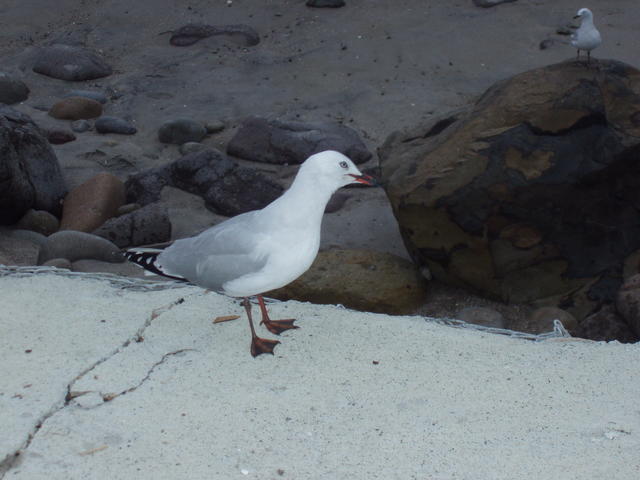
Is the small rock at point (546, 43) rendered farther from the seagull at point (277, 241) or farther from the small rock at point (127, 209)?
the seagull at point (277, 241)

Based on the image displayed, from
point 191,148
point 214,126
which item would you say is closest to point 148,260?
point 191,148

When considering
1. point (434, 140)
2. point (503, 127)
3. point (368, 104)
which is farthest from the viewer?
point (368, 104)

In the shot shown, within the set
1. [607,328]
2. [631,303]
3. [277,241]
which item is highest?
[277,241]

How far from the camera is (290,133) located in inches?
273

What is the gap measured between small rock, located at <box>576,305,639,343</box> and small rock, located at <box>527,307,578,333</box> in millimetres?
370

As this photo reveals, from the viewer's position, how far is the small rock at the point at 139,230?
5.57 metres

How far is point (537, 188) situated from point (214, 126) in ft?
12.2

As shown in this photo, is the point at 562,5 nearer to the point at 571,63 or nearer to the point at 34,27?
the point at 571,63

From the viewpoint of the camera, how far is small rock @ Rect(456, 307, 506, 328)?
4.57 meters

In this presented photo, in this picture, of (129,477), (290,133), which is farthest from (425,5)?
(129,477)

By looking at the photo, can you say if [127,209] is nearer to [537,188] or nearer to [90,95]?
[90,95]

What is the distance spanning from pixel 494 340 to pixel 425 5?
7367 millimetres

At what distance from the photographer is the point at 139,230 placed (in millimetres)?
5574

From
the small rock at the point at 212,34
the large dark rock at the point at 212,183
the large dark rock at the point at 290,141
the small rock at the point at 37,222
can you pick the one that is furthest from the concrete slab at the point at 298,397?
the small rock at the point at 212,34
